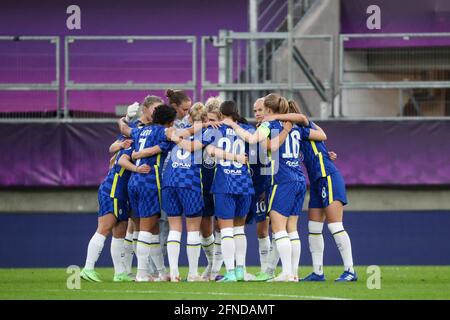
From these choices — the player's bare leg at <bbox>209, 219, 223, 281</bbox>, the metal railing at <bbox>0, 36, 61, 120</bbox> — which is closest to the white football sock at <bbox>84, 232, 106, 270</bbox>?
the player's bare leg at <bbox>209, 219, 223, 281</bbox>

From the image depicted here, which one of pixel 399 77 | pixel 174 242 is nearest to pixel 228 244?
pixel 174 242

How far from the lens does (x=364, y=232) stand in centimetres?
1744

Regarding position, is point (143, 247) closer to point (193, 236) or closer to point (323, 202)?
point (193, 236)

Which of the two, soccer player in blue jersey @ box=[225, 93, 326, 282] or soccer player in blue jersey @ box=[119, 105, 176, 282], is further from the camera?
soccer player in blue jersey @ box=[119, 105, 176, 282]

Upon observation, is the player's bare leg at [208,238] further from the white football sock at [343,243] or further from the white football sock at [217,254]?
the white football sock at [343,243]

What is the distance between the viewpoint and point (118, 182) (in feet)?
42.0

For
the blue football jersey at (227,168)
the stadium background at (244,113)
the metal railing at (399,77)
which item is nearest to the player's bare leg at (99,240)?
the blue football jersey at (227,168)

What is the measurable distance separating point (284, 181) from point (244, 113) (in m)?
5.72

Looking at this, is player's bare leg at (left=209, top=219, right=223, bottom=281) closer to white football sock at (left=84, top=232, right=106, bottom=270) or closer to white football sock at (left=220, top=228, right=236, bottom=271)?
white football sock at (left=220, top=228, right=236, bottom=271)

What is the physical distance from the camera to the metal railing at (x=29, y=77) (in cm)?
1748

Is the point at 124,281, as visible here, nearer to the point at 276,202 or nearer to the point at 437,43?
the point at 276,202

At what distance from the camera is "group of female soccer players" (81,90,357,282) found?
12.1 meters

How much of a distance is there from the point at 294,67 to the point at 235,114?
632 cm
